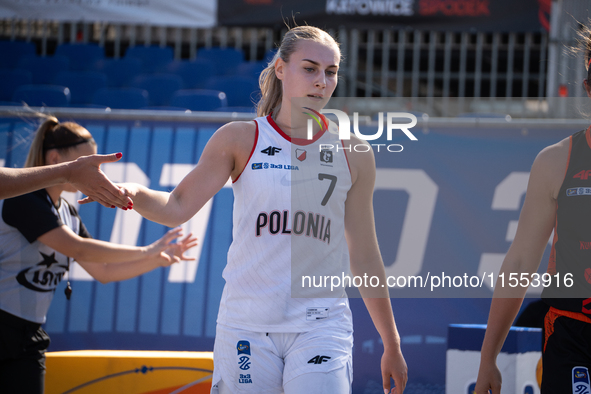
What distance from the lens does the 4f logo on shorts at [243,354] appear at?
186 cm

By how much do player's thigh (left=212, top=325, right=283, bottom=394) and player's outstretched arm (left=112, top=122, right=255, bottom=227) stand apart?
1.62 feet

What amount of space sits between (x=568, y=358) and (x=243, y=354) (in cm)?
115

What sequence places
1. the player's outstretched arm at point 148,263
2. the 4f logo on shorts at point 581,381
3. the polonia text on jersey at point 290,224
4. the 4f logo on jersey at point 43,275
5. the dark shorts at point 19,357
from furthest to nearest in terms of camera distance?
the player's outstretched arm at point 148,263, the 4f logo on jersey at point 43,275, the dark shorts at point 19,357, the polonia text on jersey at point 290,224, the 4f logo on shorts at point 581,381

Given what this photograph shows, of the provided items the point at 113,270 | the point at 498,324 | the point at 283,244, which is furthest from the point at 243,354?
the point at 113,270

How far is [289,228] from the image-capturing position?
199cm

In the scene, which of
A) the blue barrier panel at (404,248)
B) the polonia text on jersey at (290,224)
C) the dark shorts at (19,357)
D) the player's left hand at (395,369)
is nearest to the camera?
the polonia text on jersey at (290,224)

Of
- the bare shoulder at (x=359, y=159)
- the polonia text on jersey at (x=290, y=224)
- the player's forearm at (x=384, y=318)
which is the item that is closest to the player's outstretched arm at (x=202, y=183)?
the polonia text on jersey at (x=290, y=224)

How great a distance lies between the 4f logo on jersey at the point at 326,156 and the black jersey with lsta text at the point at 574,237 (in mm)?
883

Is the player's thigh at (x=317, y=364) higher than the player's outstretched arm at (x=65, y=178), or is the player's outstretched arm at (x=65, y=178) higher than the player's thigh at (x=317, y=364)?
the player's outstretched arm at (x=65, y=178)

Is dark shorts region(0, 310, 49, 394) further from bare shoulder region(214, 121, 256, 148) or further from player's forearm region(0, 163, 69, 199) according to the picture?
bare shoulder region(214, 121, 256, 148)

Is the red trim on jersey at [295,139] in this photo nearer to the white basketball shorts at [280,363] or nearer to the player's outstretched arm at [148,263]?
the white basketball shorts at [280,363]

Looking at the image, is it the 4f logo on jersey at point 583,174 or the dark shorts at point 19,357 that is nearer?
the 4f logo on jersey at point 583,174

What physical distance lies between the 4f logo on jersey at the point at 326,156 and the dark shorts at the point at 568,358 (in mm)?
1046

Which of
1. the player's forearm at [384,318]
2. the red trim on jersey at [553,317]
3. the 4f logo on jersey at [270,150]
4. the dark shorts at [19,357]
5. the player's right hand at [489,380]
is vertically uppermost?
the 4f logo on jersey at [270,150]
